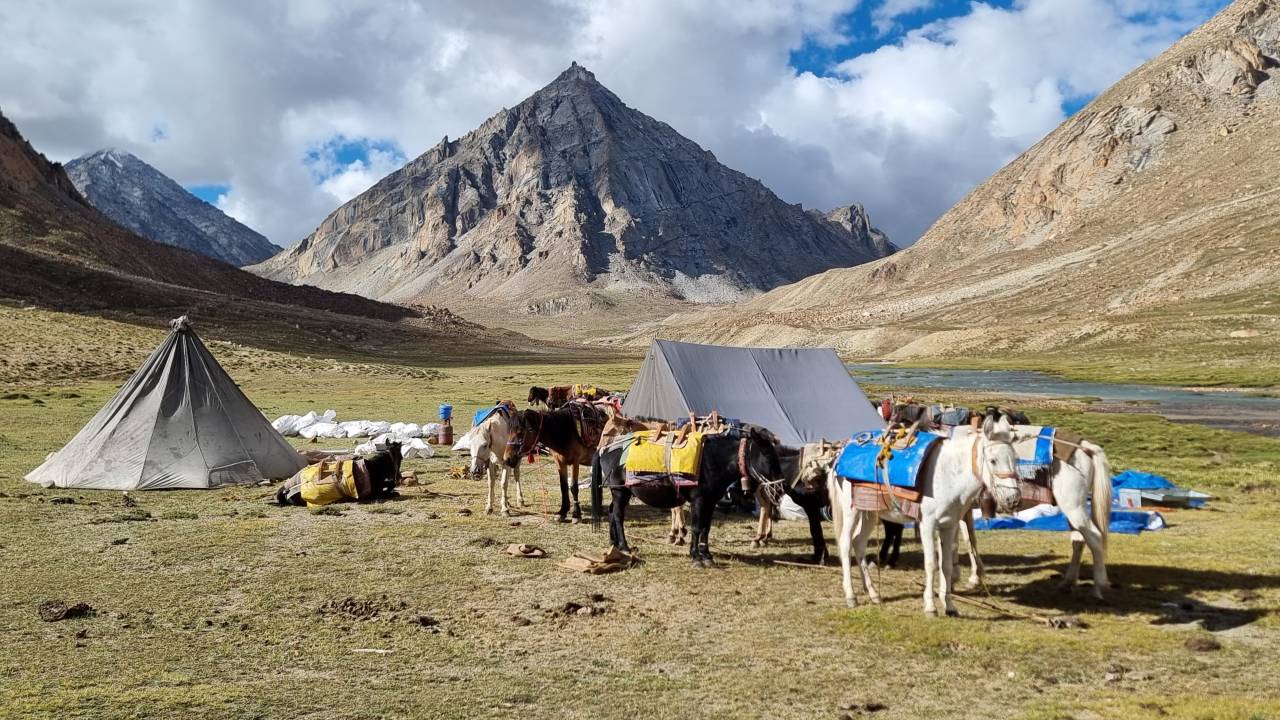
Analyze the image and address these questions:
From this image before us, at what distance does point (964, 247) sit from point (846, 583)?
199 metres

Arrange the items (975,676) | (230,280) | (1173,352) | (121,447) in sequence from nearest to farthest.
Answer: (975,676) → (121,447) → (1173,352) → (230,280)

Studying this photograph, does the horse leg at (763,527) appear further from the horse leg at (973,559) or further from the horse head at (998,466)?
the horse head at (998,466)

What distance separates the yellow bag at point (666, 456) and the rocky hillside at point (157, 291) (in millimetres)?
81662

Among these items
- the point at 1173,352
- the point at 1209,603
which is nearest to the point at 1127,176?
the point at 1173,352

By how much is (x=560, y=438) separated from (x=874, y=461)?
743 cm

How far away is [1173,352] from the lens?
251ft

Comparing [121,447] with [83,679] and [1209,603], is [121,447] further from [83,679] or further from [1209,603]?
[1209,603]

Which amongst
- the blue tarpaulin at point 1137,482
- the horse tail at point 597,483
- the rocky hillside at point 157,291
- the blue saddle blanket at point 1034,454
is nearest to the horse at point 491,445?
the horse tail at point 597,483

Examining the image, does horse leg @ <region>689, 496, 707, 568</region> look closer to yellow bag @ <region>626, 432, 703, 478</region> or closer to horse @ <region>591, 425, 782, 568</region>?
horse @ <region>591, 425, 782, 568</region>

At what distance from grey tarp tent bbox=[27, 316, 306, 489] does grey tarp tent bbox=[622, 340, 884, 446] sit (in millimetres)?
9852

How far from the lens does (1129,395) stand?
4912 cm

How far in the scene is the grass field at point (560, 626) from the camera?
6988mm

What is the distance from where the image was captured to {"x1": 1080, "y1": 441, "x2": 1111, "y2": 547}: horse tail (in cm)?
977

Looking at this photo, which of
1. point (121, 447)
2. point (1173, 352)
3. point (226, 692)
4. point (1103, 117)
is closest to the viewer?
point (226, 692)
